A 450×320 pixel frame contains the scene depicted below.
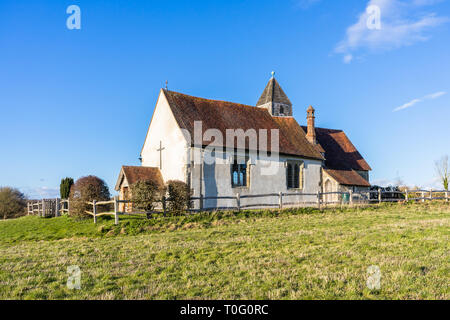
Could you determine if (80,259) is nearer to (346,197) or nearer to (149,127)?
(149,127)

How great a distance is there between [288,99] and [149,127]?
50.5ft

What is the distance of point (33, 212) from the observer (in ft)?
98.4

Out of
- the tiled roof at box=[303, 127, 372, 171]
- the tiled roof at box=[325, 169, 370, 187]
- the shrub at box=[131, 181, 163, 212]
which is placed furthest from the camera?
the tiled roof at box=[303, 127, 372, 171]

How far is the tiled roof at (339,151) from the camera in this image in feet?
111

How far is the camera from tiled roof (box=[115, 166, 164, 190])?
2352 centimetres

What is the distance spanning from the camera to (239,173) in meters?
25.2

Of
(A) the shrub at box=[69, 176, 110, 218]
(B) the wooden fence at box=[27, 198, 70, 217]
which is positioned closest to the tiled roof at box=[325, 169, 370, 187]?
(A) the shrub at box=[69, 176, 110, 218]

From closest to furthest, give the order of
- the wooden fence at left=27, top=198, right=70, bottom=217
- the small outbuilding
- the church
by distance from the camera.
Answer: the church → the small outbuilding → the wooden fence at left=27, top=198, right=70, bottom=217

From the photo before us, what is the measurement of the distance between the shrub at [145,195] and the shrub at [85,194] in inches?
132

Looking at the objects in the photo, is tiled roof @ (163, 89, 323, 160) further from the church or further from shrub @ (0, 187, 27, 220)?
shrub @ (0, 187, 27, 220)

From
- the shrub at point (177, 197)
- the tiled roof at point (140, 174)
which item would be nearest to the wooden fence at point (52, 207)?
the tiled roof at point (140, 174)

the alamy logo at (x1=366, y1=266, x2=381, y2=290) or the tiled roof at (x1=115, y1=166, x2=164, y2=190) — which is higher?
the tiled roof at (x1=115, y1=166, x2=164, y2=190)
